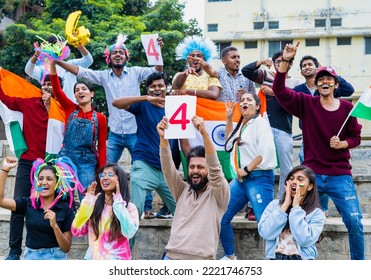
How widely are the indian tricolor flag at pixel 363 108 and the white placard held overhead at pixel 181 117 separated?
1.54 m

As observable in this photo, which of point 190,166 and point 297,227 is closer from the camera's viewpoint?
point 297,227

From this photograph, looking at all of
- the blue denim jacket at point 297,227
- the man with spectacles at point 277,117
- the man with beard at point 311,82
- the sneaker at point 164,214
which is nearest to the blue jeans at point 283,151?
the man with spectacles at point 277,117

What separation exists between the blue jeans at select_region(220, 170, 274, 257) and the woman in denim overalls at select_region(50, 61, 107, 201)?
4.66 feet

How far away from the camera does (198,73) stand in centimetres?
727

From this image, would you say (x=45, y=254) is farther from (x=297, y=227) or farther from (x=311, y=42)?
(x=311, y=42)

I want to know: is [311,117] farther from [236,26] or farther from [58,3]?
[236,26]

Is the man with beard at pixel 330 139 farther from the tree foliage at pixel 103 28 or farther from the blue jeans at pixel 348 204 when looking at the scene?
the tree foliage at pixel 103 28

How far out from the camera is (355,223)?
5664 millimetres

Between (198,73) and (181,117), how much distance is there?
78.6 inches

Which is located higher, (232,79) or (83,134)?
(232,79)

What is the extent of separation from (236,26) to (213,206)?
29563mm

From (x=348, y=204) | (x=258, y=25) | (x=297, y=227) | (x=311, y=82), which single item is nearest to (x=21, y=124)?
(x=311, y=82)

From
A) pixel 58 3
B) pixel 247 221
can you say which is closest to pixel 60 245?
pixel 247 221

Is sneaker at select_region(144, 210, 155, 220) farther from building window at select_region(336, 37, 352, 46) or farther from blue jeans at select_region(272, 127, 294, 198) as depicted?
building window at select_region(336, 37, 352, 46)
